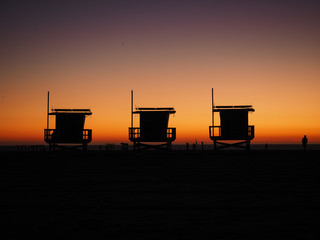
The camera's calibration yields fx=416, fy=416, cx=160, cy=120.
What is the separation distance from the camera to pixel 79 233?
546cm

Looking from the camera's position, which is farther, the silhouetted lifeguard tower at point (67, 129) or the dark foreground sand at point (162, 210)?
the silhouetted lifeguard tower at point (67, 129)

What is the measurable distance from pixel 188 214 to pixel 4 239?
9.37 feet

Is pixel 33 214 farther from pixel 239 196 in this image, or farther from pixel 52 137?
pixel 52 137

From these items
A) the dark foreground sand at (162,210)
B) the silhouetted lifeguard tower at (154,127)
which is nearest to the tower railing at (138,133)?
the silhouetted lifeguard tower at (154,127)

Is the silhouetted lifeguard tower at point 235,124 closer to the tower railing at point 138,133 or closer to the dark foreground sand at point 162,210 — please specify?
the tower railing at point 138,133

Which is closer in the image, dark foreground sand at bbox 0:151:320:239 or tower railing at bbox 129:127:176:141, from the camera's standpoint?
dark foreground sand at bbox 0:151:320:239

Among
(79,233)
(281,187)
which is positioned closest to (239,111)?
(281,187)

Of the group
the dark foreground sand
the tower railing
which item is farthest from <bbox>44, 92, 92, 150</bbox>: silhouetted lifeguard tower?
the dark foreground sand

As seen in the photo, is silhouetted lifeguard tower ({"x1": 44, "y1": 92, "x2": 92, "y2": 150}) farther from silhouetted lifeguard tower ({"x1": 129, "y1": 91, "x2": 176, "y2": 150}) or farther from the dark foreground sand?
the dark foreground sand

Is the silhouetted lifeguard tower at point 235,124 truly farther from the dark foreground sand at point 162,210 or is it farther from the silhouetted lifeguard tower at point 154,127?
the dark foreground sand at point 162,210

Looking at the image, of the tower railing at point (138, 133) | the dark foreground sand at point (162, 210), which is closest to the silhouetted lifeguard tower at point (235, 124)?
Answer: the tower railing at point (138, 133)

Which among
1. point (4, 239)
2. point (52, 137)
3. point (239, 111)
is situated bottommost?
point (4, 239)

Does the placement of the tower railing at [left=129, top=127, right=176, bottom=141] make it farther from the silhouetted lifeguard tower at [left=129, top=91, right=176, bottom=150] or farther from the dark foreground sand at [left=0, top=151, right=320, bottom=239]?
the dark foreground sand at [left=0, top=151, right=320, bottom=239]

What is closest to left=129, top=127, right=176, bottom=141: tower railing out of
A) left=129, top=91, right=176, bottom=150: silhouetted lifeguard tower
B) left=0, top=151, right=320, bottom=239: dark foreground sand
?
left=129, top=91, right=176, bottom=150: silhouetted lifeguard tower
